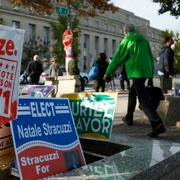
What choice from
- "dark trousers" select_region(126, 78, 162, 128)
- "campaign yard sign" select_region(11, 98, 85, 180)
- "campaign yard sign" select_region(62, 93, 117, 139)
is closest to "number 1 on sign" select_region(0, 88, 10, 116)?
"campaign yard sign" select_region(11, 98, 85, 180)

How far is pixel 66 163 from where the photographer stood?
3.68m

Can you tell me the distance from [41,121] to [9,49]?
84 centimetres

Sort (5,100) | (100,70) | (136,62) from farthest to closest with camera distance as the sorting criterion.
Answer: (100,70)
(136,62)
(5,100)

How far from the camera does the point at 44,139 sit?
3594 millimetres

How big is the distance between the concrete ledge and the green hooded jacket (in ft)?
5.18

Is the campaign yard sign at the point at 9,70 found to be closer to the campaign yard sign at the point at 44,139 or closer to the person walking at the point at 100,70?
the campaign yard sign at the point at 44,139

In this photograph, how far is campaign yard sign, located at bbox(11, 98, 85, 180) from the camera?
331 centimetres

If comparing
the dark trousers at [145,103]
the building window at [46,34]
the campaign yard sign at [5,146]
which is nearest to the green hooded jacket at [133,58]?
the dark trousers at [145,103]

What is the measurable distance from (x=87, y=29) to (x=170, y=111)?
71.2 metres

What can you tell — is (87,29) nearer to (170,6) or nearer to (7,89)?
(170,6)

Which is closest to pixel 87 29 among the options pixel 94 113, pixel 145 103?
pixel 145 103

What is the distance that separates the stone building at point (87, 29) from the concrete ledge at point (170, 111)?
141ft

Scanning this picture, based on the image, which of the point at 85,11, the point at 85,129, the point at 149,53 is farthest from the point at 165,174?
the point at 85,11

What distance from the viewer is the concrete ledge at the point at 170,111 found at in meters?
7.63
